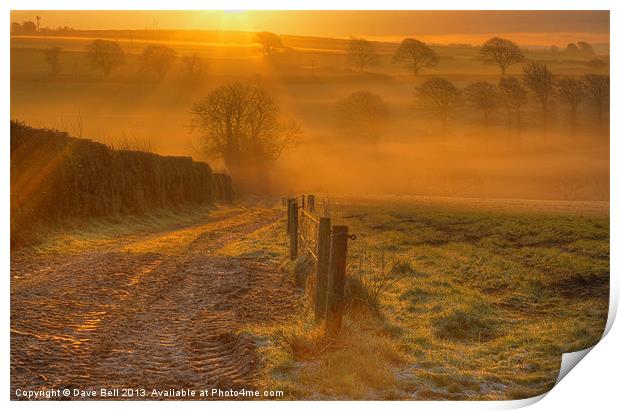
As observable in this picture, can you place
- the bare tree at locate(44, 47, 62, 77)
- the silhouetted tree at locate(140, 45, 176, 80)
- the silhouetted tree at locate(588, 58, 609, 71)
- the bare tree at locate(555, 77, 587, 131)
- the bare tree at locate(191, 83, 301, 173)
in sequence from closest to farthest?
1. the silhouetted tree at locate(588, 58, 609, 71)
2. the bare tree at locate(555, 77, 587, 131)
3. the silhouetted tree at locate(140, 45, 176, 80)
4. the bare tree at locate(44, 47, 62, 77)
5. the bare tree at locate(191, 83, 301, 173)

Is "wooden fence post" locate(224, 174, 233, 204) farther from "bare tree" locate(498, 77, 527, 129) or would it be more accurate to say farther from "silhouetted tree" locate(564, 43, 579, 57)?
"silhouetted tree" locate(564, 43, 579, 57)

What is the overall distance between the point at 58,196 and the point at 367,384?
1636cm

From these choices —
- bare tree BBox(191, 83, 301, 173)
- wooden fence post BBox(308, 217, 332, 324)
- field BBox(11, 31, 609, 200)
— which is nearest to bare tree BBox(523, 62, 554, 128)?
field BBox(11, 31, 609, 200)

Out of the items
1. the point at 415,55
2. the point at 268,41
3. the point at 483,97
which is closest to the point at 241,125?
the point at 483,97

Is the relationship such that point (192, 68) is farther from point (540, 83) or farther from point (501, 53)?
point (540, 83)

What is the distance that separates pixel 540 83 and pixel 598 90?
9.92 feet

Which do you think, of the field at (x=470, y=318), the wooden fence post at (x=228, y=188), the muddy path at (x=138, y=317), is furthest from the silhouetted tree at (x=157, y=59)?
the wooden fence post at (x=228, y=188)

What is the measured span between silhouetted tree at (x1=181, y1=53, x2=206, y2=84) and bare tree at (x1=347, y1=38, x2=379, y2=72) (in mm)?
4177

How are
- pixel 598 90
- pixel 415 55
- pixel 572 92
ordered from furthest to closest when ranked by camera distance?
1. pixel 415 55
2. pixel 572 92
3. pixel 598 90

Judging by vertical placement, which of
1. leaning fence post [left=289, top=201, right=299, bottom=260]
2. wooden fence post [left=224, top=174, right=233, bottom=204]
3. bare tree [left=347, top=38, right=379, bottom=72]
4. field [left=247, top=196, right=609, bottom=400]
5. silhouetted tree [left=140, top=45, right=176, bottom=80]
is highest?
silhouetted tree [left=140, top=45, right=176, bottom=80]

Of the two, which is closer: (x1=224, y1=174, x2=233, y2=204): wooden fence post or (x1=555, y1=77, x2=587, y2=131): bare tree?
(x1=555, y1=77, x2=587, y2=131): bare tree

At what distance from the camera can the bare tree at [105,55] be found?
18500 mm

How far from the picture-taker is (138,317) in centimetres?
1028

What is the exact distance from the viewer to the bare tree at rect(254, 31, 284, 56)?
15525 millimetres
